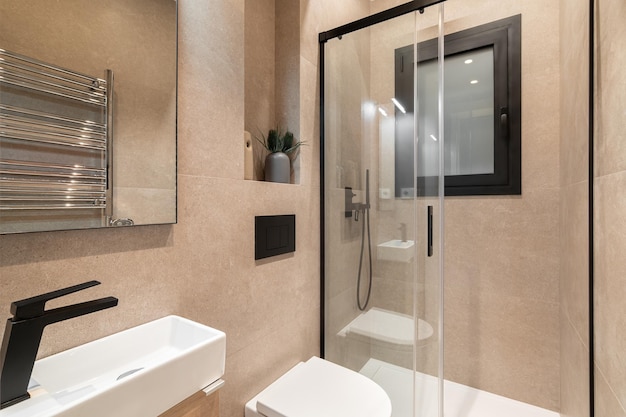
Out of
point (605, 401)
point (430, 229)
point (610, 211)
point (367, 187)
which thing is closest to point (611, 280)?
point (610, 211)

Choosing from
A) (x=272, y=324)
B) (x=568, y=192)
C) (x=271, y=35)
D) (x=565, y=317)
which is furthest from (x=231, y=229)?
(x=565, y=317)

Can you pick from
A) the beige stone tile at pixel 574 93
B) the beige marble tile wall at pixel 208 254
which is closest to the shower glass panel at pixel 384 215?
the beige marble tile wall at pixel 208 254

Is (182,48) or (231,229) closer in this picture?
(182,48)

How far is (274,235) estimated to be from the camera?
4.59 ft

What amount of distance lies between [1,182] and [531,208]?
224 centimetres

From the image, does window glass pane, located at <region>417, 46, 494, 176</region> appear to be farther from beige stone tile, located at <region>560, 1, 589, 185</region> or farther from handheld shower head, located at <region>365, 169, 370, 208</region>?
handheld shower head, located at <region>365, 169, 370, 208</region>

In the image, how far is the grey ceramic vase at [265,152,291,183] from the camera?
1474mm

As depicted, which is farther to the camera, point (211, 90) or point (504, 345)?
point (504, 345)

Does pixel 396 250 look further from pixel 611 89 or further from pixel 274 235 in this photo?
pixel 611 89

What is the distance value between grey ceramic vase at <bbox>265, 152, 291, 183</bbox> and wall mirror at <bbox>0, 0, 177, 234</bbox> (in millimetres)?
562

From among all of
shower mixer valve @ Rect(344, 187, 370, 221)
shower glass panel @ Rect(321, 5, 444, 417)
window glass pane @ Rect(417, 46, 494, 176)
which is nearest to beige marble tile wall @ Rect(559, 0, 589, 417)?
window glass pane @ Rect(417, 46, 494, 176)

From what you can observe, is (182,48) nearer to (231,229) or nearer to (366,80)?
(231,229)

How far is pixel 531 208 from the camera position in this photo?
173 cm

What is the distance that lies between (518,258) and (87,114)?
84.2 inches
